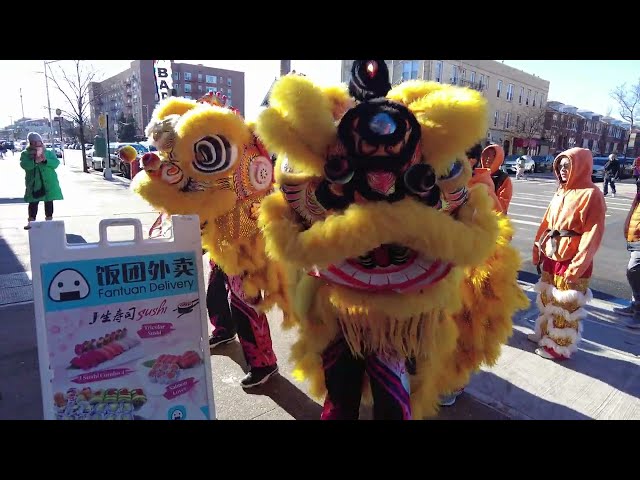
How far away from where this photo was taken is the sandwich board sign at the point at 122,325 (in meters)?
1.64

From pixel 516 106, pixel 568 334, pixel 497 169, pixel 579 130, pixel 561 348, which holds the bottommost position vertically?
pixel 561 348

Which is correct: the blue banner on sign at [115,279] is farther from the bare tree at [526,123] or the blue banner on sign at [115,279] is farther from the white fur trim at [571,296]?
the bare tree at [526,123]

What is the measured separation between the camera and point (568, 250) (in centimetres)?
304

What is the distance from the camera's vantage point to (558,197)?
3238 mm

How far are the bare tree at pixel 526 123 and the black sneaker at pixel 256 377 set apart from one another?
3885 cm

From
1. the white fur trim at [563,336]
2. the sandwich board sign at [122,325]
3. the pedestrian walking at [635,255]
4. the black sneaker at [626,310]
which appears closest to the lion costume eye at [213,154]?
the sandwich board sign at [122,325]

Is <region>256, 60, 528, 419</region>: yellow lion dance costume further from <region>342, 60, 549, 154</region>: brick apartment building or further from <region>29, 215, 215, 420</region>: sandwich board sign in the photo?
<region>342, 60, 549, 154</region>: brick apartment building

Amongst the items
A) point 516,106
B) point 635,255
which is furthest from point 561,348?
point 516,106

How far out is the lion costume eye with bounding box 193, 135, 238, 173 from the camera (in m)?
2.48

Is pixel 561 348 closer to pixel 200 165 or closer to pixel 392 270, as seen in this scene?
pixel 392 270

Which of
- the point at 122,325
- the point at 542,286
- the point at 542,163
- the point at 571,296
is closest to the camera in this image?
the point at 122,325

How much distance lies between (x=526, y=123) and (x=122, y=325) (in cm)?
4069

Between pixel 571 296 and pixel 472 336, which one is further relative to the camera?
pixel 571 296

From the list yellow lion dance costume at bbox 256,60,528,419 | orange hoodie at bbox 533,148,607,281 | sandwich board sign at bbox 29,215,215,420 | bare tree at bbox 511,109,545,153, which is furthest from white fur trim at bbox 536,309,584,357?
bare tree at bbox 511,109,545,153
